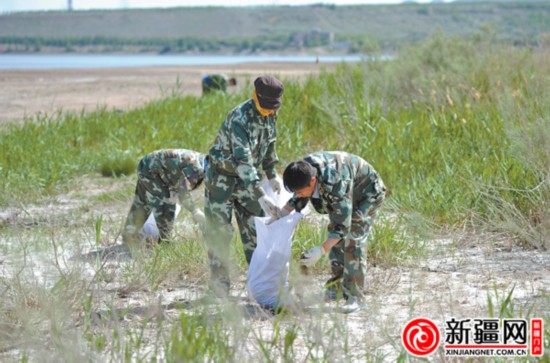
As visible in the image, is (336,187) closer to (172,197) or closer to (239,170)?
(239,170)

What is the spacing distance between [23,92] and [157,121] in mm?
12798

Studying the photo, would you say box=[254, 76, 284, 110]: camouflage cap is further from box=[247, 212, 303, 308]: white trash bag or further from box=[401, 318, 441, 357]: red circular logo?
box=[401, 318, 441, 357]: red circular logo

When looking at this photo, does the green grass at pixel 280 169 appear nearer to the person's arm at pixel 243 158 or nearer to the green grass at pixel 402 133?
the green grass at pixel 402 133

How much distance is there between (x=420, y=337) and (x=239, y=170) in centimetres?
164

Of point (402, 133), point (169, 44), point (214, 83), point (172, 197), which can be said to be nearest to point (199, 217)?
point (172, 197)

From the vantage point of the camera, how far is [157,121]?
11.9m

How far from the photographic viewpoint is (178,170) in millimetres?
6781

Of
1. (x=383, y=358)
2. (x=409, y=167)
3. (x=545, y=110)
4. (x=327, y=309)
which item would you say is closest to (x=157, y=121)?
(x=409, y=167)

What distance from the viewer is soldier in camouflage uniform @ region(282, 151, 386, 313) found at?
4.83 metres

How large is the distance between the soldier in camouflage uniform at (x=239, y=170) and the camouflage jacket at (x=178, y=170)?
38.8 inches

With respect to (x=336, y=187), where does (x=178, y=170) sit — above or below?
below

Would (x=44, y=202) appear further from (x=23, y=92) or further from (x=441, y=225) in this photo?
(x=23, y=92)

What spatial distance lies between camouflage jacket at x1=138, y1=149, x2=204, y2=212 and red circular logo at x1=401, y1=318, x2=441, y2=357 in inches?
103

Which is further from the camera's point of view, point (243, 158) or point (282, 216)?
point (243, 158)
